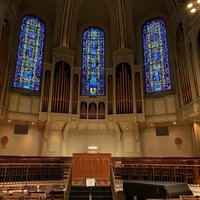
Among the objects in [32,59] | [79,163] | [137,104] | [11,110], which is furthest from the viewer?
[32,59]

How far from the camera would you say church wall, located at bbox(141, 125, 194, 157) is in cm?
1205

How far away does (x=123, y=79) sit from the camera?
12.7 metres

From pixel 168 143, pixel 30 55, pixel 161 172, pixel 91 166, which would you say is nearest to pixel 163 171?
pixel 161 172

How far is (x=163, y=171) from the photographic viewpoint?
880 centimetres

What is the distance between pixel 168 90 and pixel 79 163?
799cm

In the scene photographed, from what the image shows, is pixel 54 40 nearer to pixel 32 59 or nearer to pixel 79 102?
pixel 32 59

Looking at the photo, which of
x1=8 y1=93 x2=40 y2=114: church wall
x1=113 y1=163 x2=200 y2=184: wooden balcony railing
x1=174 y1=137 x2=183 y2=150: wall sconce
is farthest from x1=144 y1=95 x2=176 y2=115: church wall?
x1=8 y1=93 x2=40 y2=114: church wall

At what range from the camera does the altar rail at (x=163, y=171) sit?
314 inches

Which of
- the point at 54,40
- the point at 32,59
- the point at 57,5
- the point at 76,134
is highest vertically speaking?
the point at 57,5

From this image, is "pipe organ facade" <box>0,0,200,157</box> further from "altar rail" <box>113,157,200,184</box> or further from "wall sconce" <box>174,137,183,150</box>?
"altar rail" <box>113,157,200,184</box>

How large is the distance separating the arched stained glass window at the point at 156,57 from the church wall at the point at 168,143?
2.83 m

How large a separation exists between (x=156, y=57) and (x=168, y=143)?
19.8 feet

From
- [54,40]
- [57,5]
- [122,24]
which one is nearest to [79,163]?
[54,40]

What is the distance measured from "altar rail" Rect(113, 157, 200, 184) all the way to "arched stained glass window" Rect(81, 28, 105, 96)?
584cm
